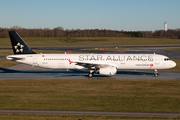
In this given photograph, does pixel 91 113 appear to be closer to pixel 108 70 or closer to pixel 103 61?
pixel 108 70

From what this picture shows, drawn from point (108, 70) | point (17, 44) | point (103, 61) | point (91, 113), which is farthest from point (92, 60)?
point (91, 113)

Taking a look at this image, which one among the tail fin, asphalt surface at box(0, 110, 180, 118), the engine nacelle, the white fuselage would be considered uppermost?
the tail fin

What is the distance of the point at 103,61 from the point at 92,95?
46.1ft

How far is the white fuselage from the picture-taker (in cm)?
3966

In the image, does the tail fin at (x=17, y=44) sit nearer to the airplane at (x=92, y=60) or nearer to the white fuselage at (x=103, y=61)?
the airplane at (x=92, y=60)

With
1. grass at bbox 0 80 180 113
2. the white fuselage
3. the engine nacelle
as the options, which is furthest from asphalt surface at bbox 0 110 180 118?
the white fuselage

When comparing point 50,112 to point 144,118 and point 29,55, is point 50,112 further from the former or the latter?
point 29,55

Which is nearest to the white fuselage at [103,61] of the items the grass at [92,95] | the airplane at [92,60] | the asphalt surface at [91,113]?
the airplane at [92,60]

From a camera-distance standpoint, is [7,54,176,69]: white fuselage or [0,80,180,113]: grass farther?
[7,54,176,69]: white fuselage

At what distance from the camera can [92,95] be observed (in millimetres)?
26375

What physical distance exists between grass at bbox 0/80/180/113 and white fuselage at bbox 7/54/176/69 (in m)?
6.09

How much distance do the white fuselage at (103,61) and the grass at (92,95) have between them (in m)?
6.09

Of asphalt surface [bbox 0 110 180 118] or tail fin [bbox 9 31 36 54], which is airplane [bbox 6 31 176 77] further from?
asphalt surface [bbox 0 110 180 118]

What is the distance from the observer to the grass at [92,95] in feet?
71.2
